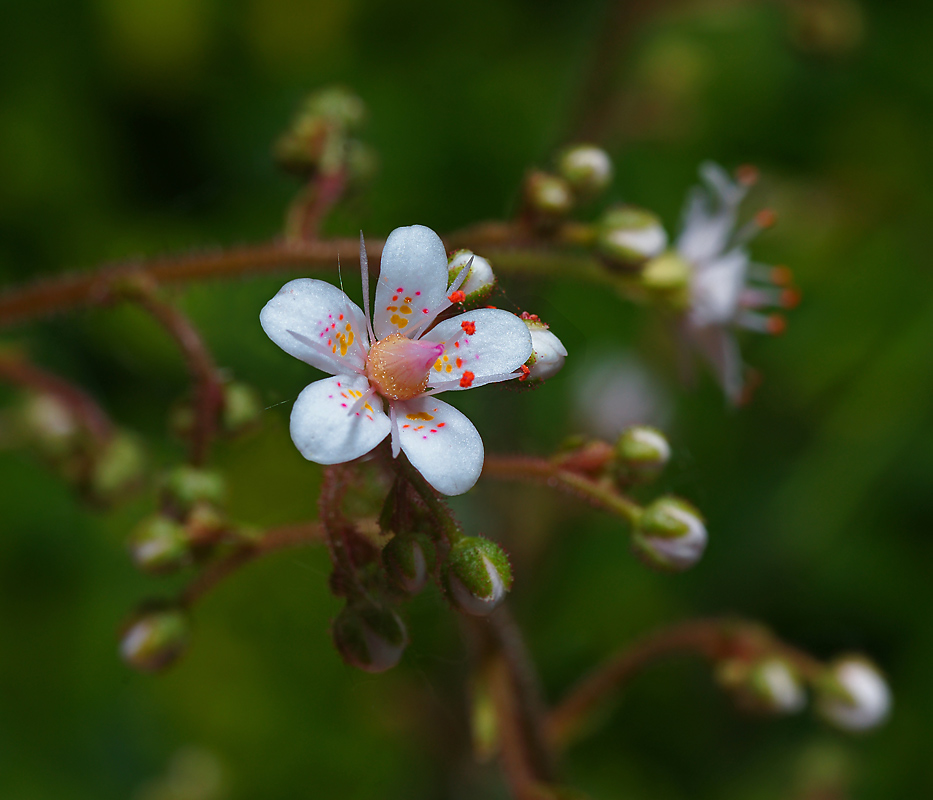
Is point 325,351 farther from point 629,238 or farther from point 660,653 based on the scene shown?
point 660,653

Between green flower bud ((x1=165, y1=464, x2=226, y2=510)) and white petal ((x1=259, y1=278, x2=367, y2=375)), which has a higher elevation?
white petal ((x1=259, y1=278, x2=367, y2=375))

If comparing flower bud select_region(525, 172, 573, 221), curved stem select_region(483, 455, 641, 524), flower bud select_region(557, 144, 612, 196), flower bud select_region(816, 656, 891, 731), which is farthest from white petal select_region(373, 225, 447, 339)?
flower bud select_region(816, 656, 891, 731)

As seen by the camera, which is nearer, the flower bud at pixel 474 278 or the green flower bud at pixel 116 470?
the flower bud at pixel 474 278

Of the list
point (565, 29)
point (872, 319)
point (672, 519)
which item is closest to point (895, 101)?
point (872, 319)

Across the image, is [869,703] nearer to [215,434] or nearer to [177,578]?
[215,434]

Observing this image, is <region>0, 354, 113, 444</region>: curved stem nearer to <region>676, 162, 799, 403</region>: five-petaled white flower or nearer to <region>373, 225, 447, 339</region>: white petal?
<region>373, 225, 447, 339</region>: white petal

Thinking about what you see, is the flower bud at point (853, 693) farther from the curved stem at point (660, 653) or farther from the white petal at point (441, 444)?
the white petal at point (441, 444)

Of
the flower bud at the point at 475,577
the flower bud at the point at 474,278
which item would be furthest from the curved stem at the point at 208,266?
the flower bud at the point at 475,577

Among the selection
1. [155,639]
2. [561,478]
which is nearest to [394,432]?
[561,478]
